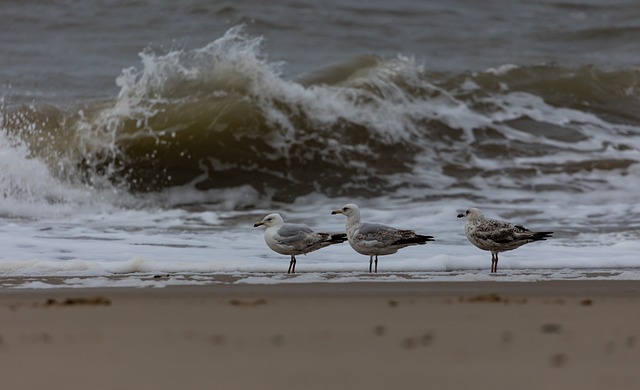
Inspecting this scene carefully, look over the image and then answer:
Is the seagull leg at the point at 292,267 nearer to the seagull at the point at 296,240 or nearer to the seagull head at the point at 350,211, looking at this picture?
the seagull at the point at 296,240

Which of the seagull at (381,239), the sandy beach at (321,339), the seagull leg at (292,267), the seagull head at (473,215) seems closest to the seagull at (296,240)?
the seagull leg at (292,267)

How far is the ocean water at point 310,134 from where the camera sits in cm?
739

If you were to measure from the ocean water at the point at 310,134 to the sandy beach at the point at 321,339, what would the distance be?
1.23 m

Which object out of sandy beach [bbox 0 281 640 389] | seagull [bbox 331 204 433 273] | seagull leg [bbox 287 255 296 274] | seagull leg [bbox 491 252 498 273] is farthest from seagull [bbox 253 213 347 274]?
sandy beach [bbox 0 281 640 389]

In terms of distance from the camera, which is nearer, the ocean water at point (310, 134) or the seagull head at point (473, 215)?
the seagull head at point (473, 215)

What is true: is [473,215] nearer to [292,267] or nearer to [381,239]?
[381,239]

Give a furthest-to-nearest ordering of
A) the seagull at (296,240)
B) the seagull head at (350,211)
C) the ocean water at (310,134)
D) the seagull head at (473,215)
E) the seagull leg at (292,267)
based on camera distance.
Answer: the ocean water at (310,134)
the seagull head at (350,211)
the seagull head at (473,215)
the seagull at (296,240)
the seagull leg at (292,267)

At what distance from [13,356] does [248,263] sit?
3460 millimetres

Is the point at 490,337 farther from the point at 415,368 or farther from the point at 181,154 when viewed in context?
the point at 181,154

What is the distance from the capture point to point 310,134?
12.8 meters

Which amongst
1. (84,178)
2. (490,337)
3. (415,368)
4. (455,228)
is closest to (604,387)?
(415,368)

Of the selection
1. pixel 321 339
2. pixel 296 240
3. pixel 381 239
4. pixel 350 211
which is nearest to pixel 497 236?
pixel 381 239

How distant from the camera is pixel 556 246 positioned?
7676mm

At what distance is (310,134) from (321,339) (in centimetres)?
923
